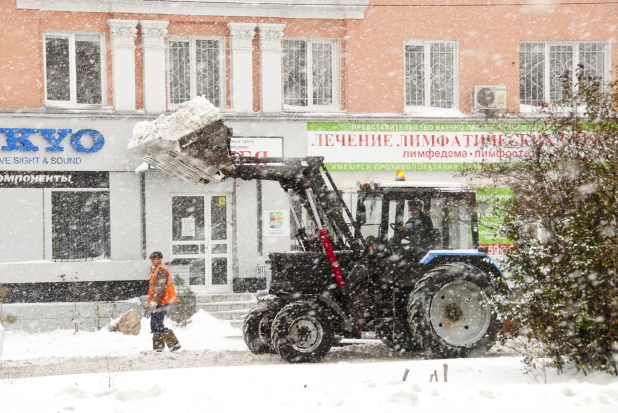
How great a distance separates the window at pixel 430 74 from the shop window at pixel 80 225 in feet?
25.6

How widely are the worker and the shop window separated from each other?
23.8 feet

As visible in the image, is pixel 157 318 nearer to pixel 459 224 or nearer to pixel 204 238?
pixel 459 224

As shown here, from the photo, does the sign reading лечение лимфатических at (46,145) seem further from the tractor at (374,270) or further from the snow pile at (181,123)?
the snow pile at (181,123)

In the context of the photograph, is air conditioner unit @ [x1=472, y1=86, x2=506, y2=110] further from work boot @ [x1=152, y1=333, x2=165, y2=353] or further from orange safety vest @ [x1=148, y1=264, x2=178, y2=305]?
work boot @ [x1=152, y1=333, x2=165, y2=353]

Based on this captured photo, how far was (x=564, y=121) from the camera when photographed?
27.3 ft

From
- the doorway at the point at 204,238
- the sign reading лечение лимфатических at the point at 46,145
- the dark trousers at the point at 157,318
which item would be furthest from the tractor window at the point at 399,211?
the sign reading лечение лимфатических at the point at 46,145

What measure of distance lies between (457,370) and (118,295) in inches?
455

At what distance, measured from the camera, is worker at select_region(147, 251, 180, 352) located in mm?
12125

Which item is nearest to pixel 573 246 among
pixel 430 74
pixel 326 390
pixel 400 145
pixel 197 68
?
pixel 326 390

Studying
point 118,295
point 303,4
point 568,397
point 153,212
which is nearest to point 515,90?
point 303,4

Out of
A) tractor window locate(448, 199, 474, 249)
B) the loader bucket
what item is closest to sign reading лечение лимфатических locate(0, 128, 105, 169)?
the loader bucket

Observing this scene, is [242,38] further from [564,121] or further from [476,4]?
[564,121]

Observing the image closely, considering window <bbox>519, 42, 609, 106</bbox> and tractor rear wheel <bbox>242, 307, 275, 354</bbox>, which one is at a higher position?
window <bbox>519, 42, 609, 106</bbox>

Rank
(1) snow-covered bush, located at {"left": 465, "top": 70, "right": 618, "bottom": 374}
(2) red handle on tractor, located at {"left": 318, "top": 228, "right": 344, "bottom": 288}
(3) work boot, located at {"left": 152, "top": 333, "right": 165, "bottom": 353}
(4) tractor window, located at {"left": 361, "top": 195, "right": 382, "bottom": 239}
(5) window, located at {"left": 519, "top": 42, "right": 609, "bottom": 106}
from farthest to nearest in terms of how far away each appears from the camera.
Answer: (5) window, located at {"left": 519, "top": 42, "right": 609, "bottom": 106} → (3) work boot, located at {"left": 152, "top": 333, "right": 165, "bottom": 353} → (4) tractor window, located at {"left": 361, "top": 195, "right": 382, "bottom": 239} → (2) red handle on tractor, located at {"left": 318, "top": 228, "right": 344, "bottom": 288} → (1) snow-covered bush, located at {"left": 465, "top": 70, "right": 618, "bottom": 374}
